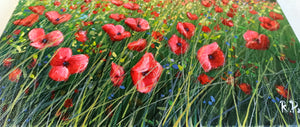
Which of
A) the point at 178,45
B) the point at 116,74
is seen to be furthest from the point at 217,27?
the point at 116,74

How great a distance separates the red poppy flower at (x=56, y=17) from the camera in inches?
27.2

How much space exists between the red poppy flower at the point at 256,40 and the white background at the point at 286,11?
0.15 m

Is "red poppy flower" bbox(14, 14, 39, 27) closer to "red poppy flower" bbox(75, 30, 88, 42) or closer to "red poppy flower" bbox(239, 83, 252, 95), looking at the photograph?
"red poppy flower" bbox(75, 30, 88, 42)

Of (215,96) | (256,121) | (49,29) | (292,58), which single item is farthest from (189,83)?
(49,29)

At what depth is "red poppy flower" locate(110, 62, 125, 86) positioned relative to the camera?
22.8 inches

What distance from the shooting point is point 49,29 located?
0.67m

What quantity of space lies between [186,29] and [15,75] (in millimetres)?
508

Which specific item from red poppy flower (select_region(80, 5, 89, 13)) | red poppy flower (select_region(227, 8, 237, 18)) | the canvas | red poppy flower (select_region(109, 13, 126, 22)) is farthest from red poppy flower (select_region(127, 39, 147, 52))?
red poppy flower (select_region(227, 8, 237, 18))

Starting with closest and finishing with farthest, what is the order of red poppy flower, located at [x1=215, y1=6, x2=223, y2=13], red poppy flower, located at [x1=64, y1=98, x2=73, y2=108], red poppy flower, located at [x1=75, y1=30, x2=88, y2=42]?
red poppy flower, located at [x1=64, y1=98, x2=73, y2=108]
red poppy flower, located at [x1=75, y1=30, x2=88, y2=42]
red poppy flower, located at [x1=215, y1=6, x2=223, y2=13]

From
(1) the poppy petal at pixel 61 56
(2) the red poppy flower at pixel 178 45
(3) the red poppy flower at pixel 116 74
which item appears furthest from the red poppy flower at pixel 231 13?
(1) the poppy petal at pixel 61 56

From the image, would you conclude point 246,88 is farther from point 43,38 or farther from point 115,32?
point 43,38

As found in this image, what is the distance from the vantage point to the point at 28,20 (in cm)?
69

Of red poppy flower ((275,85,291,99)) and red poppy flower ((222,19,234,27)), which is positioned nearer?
red poppy flower ((275,85,291,99))
